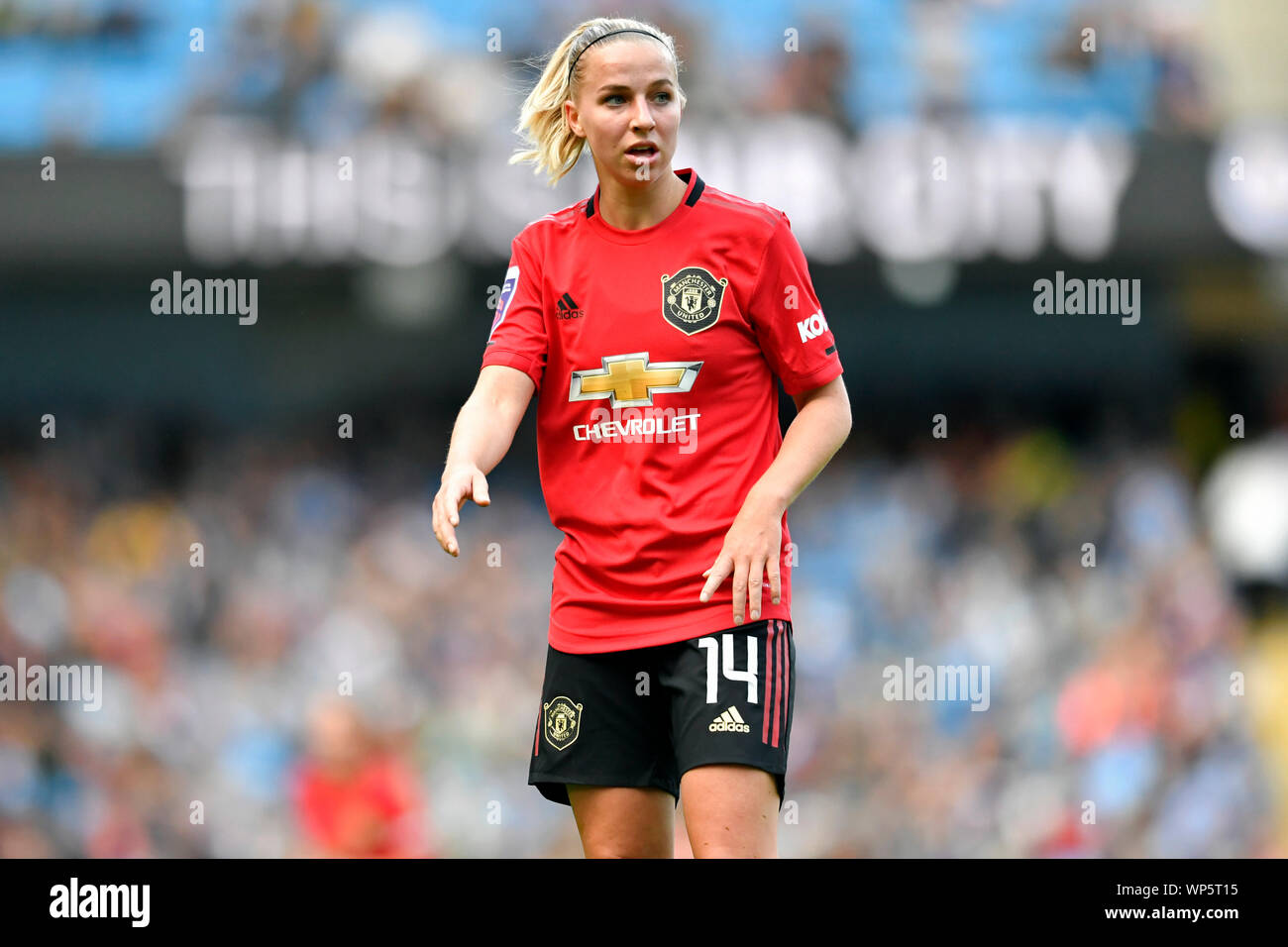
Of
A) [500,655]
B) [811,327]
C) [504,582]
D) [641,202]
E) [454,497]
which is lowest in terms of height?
[500,655]

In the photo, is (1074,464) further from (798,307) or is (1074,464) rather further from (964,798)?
(798,307)

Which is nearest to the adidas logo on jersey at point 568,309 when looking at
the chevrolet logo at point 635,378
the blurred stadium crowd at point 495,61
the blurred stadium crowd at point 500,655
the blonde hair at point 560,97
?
the chevrolet logo at point 635,378

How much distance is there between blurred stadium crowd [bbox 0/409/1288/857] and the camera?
7266mm

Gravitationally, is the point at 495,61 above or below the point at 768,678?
above

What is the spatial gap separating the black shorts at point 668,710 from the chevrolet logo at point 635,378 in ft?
1.49

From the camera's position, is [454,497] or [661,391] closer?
[454,497]

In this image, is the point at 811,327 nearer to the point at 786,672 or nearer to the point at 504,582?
the point at 786,672

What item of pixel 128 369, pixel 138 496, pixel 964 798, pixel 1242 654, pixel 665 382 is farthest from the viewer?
pixel 128 369

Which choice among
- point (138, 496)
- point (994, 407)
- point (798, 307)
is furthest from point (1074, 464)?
point (798, 307)

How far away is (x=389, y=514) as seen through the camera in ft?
27.8

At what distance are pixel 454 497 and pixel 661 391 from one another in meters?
0.45

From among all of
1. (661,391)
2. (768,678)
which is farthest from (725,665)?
(661,391)

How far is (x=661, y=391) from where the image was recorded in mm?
2801

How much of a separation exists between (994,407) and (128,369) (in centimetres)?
522
